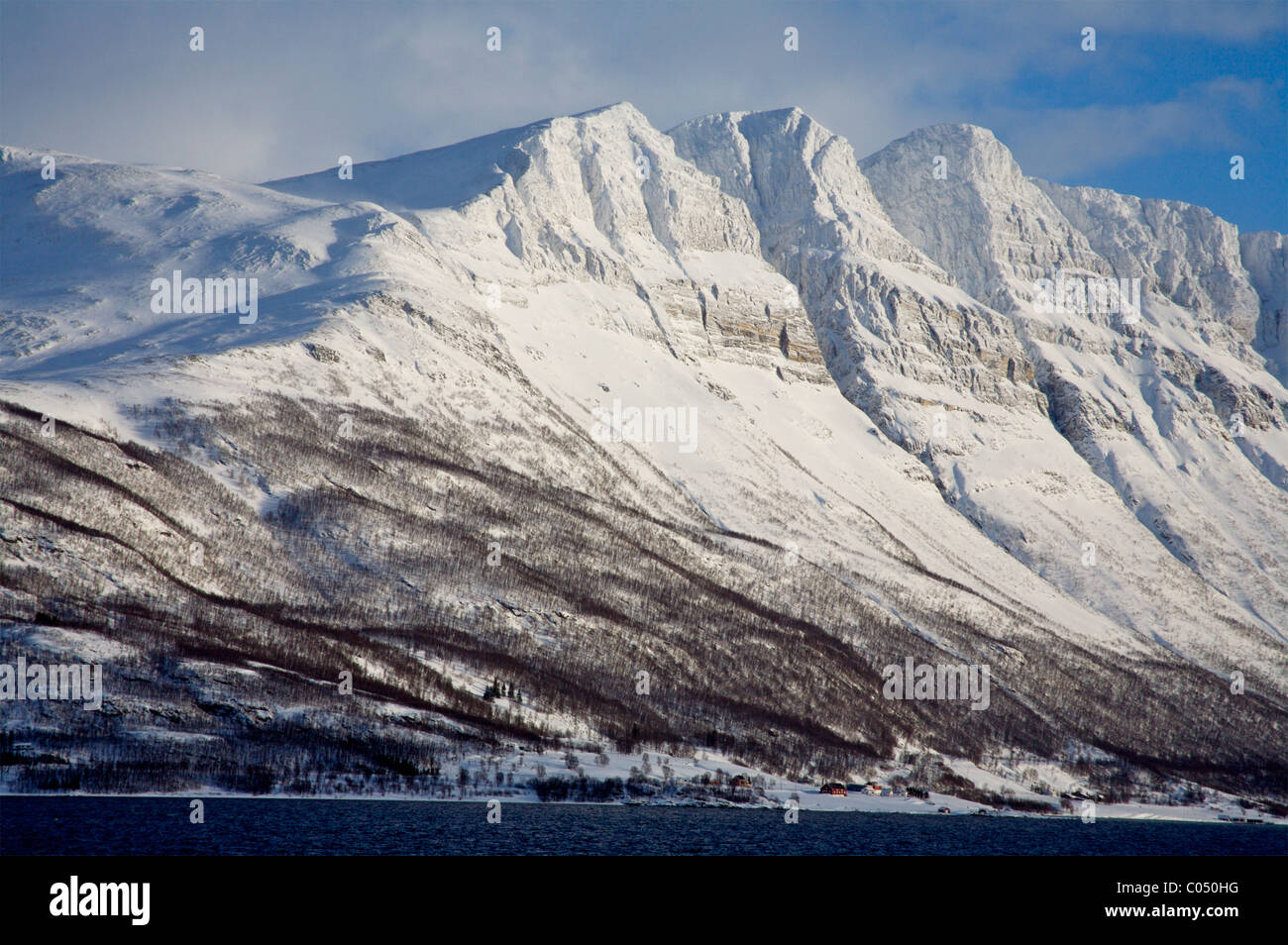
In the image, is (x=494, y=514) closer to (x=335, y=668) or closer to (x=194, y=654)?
(x=335, y=668)

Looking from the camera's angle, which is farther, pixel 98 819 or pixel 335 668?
pixel 335 668

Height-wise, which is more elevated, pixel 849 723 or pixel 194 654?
pixel 194 654

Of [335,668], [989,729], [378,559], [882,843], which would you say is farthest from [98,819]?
[989,729]
